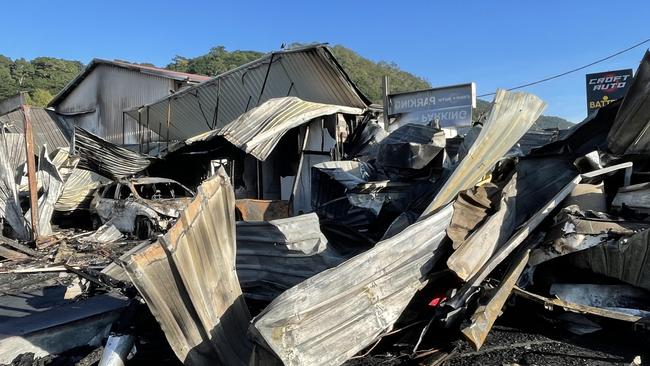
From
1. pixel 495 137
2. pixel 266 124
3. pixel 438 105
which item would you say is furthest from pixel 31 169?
pixel 495 137

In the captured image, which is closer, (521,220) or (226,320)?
(226,320)

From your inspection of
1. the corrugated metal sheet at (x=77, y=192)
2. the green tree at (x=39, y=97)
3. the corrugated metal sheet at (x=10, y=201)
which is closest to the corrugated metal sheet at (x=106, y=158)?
the corrugated metal sheet at (x=77, y=192)

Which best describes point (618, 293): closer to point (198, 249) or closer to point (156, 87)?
point (198, 249)

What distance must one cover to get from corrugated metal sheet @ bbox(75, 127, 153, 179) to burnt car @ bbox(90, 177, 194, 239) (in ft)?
2.50

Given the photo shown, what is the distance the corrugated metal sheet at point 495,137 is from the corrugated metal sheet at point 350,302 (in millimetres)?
491

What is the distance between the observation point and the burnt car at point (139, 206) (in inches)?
395

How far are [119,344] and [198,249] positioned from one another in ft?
3.54

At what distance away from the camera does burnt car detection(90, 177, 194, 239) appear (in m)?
10.0

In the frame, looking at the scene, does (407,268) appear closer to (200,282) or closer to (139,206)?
(200,282)

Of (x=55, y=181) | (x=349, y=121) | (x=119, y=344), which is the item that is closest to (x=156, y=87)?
(x=55, y=181)

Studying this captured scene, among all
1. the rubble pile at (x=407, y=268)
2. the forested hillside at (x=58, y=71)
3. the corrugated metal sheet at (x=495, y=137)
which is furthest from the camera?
the forested hillside at (x=58, y=71)

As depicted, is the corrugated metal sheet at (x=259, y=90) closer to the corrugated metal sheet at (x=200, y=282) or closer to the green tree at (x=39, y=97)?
the corrugated metal sheet at (x=200, y=282)

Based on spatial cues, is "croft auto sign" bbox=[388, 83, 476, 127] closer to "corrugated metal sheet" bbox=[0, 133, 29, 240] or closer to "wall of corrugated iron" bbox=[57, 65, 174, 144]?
"corrugated metal sheet" bbox=[0, 133, 29, 240]

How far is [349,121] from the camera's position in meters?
11.1
